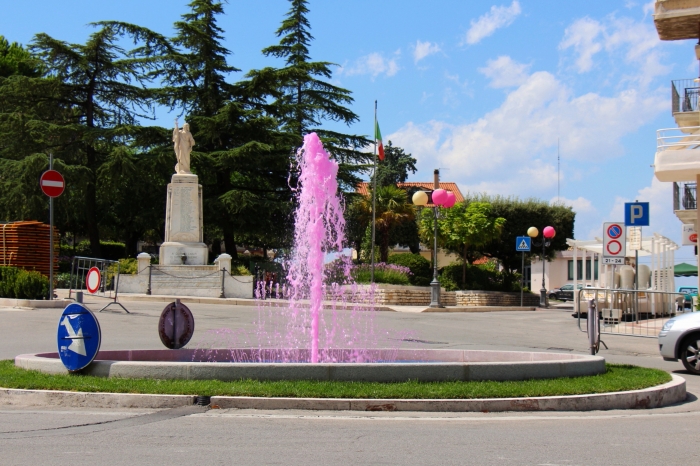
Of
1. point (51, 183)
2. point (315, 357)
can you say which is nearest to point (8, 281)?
point (51, 183)

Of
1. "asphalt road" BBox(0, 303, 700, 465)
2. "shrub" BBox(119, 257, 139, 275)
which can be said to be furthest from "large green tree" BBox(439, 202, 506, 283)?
"asphalt road" BBox(0, 303, 700, 465)

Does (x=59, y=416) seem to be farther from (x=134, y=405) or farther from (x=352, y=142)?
(x=352, y=142)

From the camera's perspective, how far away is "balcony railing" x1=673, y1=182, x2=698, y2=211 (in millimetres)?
26531

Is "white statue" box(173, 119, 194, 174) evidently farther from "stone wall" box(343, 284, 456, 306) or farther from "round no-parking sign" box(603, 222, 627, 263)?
"round no-parking sign" box(603, 222, 627, 263)

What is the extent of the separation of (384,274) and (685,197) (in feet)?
41.8

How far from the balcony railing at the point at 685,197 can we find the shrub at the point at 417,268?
41.9 feet

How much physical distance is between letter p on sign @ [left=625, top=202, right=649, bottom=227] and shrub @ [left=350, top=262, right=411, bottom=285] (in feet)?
52.3

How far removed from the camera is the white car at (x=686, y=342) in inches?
495

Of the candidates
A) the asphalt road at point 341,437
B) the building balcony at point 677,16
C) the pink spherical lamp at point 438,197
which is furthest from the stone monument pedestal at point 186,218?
the asphalt road at point 341,437

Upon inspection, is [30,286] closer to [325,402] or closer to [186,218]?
[186,218]

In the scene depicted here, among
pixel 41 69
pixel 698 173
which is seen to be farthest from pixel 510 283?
pixel 41 69

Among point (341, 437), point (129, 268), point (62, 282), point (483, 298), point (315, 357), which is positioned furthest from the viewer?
point (483, 298)

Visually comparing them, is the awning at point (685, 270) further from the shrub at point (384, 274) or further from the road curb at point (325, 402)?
the road curb at point (325, 402)

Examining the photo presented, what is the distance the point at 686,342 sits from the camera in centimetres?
1265
